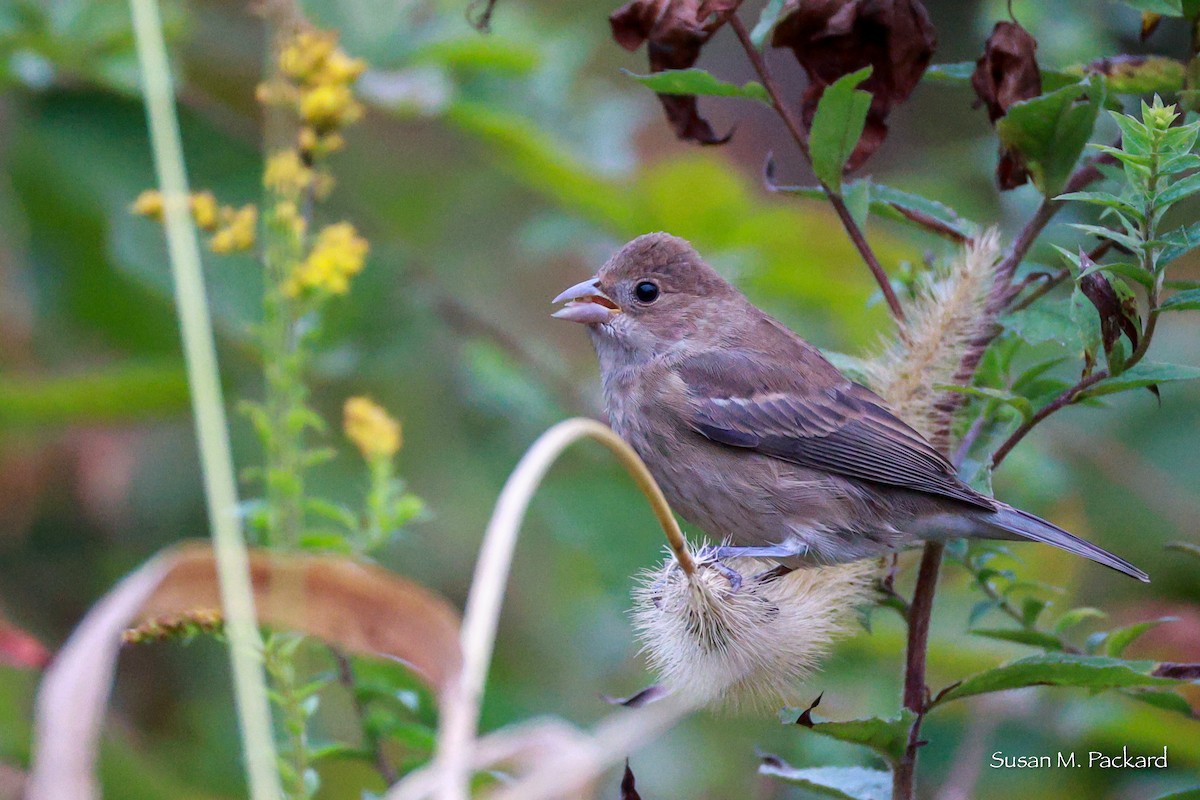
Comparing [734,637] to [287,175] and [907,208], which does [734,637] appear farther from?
[287,175]

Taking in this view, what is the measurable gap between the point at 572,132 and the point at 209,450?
2.85 meters

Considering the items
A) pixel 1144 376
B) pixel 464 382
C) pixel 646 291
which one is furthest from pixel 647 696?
pixel 464 382

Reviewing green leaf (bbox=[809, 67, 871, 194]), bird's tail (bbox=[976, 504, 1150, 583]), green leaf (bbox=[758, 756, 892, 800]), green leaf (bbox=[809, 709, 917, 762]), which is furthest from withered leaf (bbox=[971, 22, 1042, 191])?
green leaf (bbox=[758, 756, 892, 800])

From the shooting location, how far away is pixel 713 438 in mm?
3348

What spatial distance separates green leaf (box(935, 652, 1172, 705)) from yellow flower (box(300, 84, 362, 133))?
1.59 metres

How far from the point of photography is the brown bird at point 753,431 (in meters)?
3.00

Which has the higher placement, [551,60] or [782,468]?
[551,60]

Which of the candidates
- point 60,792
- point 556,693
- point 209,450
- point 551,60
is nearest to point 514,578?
point 556,693

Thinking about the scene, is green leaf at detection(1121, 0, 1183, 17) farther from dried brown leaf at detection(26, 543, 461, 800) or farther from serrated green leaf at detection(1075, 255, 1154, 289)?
dried brown leaf at detection(26, 543, 461, 800)

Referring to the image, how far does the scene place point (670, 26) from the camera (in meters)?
2.38

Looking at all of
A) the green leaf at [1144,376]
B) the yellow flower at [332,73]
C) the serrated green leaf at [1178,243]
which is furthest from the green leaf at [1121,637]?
the yellow flower at [332,73]

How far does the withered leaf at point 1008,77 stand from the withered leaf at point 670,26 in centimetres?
51

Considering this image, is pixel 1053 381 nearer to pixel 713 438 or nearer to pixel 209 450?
pixel 713 438

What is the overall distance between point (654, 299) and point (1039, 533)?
4.37ft
